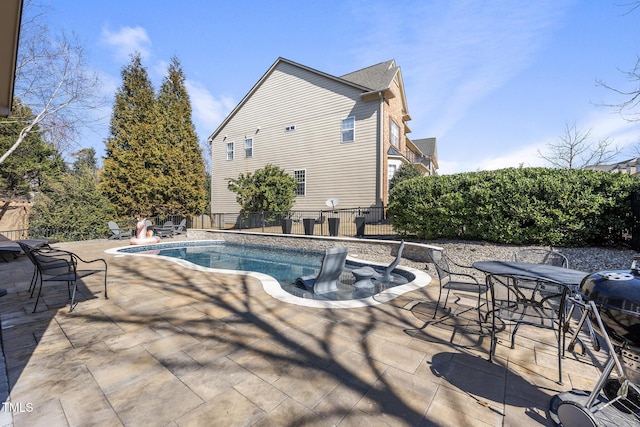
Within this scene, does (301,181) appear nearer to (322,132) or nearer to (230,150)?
(322,132)

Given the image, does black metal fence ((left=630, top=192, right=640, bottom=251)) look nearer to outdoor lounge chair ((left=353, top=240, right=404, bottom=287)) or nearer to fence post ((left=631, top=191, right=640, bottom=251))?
fence post ((left=631, top=191, right=640, bottom=251))

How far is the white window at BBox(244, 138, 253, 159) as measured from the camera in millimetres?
20141

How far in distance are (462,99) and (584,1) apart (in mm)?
8618

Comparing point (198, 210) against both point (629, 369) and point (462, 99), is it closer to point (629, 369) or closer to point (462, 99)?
point (462, 99)

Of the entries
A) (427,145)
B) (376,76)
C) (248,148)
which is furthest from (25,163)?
(427,145)

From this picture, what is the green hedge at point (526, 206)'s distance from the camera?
638 cm

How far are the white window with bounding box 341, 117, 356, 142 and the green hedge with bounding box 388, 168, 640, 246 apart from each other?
812cm

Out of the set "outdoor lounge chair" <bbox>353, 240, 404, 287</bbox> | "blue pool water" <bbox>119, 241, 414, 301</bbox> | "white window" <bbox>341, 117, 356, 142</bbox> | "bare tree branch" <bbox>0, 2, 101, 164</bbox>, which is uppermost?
"bare tree branch" <bbox>0, 2, 101, 164</bbox>

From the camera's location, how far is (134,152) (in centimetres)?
1733

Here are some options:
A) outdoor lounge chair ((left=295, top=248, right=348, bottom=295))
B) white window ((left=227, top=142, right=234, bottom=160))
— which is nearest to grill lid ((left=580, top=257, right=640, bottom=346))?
outdoor lounge chair ((left=295, top=248, right=348, bottom=295))

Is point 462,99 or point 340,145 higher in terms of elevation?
point 462,99

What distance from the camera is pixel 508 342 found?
10.6 ft

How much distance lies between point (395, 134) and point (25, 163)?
25.0 metres

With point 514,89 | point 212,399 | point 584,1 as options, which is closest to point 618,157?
point 514,89
